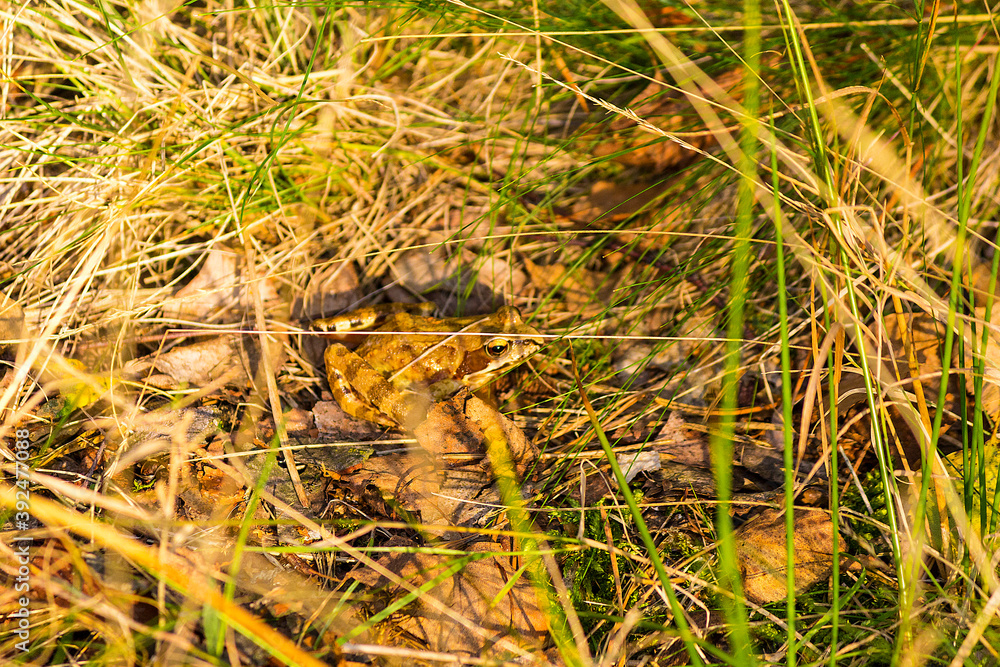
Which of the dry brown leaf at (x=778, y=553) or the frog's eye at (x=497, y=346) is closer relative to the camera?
the dry brown leaf at (x=778, y=553)

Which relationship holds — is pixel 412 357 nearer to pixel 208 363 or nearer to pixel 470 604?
pixel 208 363

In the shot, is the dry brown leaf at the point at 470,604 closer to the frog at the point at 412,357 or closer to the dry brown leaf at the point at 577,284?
the frog at the point at 412,357

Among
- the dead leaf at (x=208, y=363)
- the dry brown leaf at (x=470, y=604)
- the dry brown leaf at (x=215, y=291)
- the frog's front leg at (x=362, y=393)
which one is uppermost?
the dry brown leaf at (x=215, y=291)

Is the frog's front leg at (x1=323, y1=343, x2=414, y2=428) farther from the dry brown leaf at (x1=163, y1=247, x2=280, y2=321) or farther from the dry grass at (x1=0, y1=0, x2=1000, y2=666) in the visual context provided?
the dry brown leaf at (x1=163, y1=247, x2=280, y2=321)

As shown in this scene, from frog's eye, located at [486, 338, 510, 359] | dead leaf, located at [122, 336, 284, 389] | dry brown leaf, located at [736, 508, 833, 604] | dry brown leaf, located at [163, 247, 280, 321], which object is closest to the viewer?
dry brown leaf, located at [736, 508, 833, 604]

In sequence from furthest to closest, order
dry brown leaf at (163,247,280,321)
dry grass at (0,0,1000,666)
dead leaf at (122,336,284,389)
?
dry brown leaf at (163,247,280,321) < dead leaf at (122,336,284,389) < dry grass at (0,0,1000,666)

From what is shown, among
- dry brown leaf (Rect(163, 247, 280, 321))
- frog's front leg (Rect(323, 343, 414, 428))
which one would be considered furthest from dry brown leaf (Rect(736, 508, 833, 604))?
dry brown leaf (Rect(163, 247, 280, 321))

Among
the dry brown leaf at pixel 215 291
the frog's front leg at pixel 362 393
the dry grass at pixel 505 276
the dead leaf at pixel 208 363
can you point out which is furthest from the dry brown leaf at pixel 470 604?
the dry brown leaf at pixel 215 291
